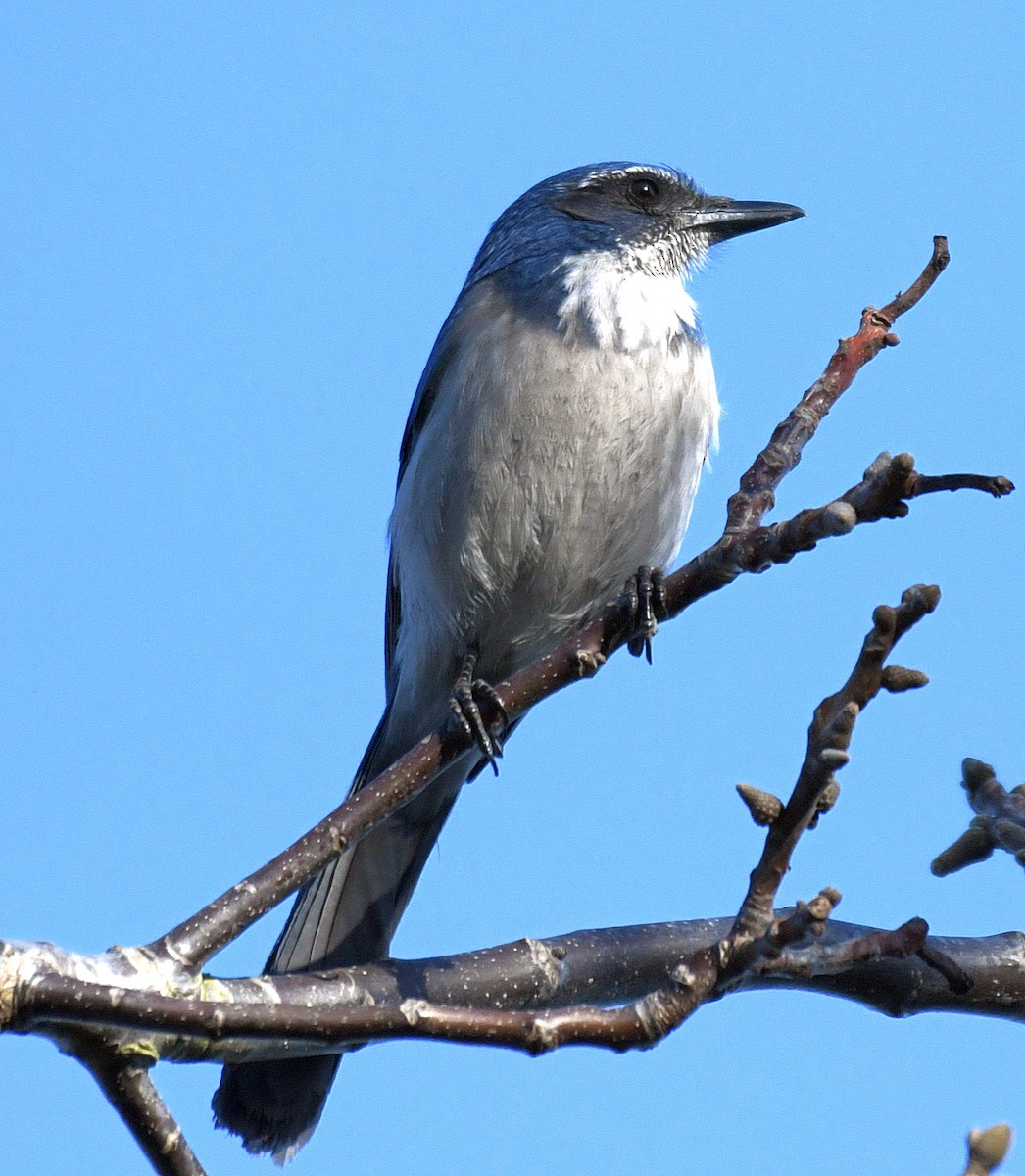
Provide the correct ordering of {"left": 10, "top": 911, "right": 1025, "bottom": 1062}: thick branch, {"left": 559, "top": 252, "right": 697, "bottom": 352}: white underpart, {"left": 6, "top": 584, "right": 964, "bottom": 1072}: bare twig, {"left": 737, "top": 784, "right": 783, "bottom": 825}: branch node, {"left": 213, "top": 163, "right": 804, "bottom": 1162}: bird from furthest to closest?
{"left": 559, "top": 252, "right": 697, "bottom": 352}: white underpart < {"left": 213, "top": 163, "right": 804, "bottom": 1162}: bird < {"left": 10, "top": 911, "right": 1025, "bottom": 1062}: thick branch < {"left": 737, "top": 784, "right": 783, "bottom": 825}: branch node < {"left": 6, "top": 584, "right": 964, "bottom": 1072}: bare twig

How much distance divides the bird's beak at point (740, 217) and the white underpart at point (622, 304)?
1.48 feet

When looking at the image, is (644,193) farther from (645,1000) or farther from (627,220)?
(645,1000)

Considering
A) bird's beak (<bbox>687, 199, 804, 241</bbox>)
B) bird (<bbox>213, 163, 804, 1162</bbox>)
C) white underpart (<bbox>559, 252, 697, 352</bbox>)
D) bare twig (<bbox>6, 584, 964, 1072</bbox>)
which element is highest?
bird's beak (<bbox>687, 199, 804, 241</bbox>)

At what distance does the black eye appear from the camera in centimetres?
652

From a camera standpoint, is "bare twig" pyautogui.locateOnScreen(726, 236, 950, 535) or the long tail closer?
"bare twig" pyautogui.locateOnScreen(726, 236, 950, 535)

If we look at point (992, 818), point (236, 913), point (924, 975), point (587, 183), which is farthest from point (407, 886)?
point (587, 183)

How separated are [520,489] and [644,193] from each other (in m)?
1.86

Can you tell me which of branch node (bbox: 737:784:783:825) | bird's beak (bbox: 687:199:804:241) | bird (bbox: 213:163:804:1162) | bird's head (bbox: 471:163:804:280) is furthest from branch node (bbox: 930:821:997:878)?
bird's beak (bbox: 687:199:804:241)

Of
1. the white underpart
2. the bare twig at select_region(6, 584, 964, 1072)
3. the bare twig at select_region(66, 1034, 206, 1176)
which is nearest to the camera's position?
the bare twig at select_region(6, 584, 964, 1072)

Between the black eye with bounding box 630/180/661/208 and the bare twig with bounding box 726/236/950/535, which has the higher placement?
the black eye with bounding box 630/180/661/208

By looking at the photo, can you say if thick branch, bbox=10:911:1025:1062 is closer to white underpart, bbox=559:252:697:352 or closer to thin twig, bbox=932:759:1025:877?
thin twig, bbox=932:759:1025:877

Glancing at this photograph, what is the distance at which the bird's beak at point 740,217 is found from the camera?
6.44 m

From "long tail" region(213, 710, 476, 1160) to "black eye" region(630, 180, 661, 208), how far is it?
2.56 m

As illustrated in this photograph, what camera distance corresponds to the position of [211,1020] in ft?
7.83
